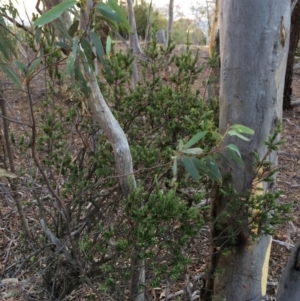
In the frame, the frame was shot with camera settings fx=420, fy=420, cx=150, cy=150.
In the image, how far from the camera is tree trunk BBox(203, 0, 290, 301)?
1896mm

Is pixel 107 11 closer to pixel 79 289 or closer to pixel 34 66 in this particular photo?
pixel 34 66

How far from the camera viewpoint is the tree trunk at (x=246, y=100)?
190 centimetres

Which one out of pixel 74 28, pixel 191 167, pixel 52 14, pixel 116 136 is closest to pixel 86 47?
pixel 74 28

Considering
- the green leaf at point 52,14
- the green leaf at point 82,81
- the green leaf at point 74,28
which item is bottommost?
the green leaf at point 82,81

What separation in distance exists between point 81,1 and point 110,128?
604 mm

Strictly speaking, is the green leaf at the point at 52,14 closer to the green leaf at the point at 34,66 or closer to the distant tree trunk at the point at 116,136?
the green leaf at the point at 34,66

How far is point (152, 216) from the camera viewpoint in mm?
1597

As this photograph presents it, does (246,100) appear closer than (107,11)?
No

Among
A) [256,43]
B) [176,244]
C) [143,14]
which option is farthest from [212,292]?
[143,14]

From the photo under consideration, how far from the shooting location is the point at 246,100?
198 centimetres

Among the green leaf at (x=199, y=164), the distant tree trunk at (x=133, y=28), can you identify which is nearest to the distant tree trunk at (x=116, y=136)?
the green leaf at (x=199, y=164)

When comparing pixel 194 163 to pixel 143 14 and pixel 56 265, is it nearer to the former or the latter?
pixel 56 265

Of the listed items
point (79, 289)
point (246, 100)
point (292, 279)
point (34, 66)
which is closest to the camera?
point (34, 66)

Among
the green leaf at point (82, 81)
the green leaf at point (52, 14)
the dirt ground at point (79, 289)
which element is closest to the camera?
the green leaf at point (52, 14)
